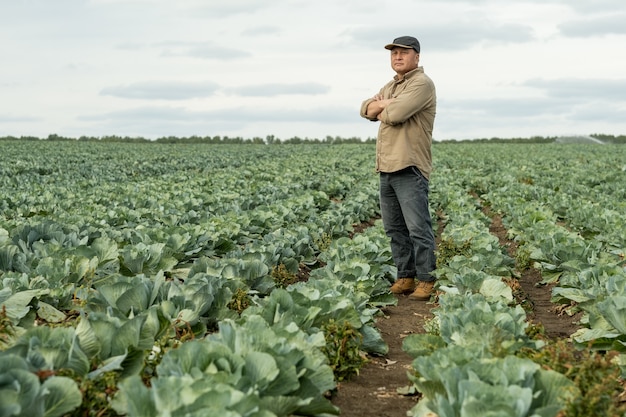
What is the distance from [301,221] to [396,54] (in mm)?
5269

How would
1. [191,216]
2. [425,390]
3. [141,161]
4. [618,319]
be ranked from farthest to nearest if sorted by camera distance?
[141,161], [191,216], [618,319], [425,390]

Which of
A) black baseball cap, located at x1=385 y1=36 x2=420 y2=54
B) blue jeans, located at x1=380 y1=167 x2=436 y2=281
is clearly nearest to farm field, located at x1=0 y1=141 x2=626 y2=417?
blue jeans, located at x1=380 y1=167 x2=436 y2=281

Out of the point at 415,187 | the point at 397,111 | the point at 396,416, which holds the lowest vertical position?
the point at 396,416

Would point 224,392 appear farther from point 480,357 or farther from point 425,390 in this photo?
point 480,357

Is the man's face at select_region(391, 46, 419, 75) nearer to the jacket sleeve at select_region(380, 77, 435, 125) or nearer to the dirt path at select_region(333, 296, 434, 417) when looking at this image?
the jacket sleeve at select_region(380, 77, 435, 125)

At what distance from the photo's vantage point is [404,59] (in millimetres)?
6898

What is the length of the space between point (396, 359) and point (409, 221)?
2.19 meters

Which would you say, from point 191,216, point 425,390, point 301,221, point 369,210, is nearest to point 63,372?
point 425,390

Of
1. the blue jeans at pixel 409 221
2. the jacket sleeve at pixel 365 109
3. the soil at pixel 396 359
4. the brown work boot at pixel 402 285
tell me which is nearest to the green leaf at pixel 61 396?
the soil at pixel 396 359

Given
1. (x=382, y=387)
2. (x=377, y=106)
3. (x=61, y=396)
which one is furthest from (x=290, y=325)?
(x=377, y=106)

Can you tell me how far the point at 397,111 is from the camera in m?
6.81

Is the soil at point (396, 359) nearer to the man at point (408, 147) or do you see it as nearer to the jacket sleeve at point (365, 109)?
the man at point (408, 147)

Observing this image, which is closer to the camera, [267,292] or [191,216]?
[267,292]

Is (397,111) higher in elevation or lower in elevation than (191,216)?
higher
